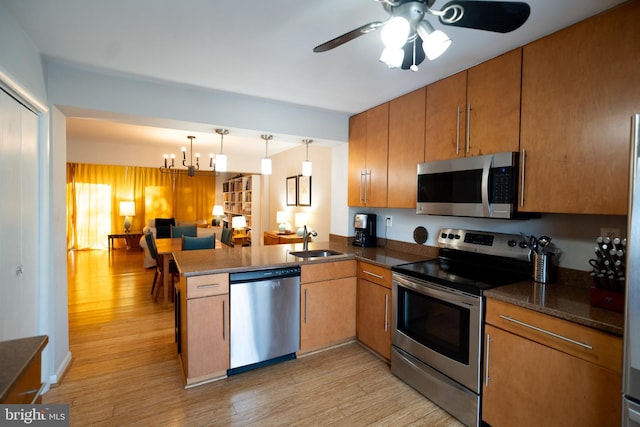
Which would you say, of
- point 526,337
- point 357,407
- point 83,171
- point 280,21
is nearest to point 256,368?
point 357,407

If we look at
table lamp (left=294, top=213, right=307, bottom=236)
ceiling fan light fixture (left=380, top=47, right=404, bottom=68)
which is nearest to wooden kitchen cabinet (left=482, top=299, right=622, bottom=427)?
ceiling fan light fixture (left=380, top=47, right=404, bottom=68)

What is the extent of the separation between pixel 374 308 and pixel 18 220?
8.34ft

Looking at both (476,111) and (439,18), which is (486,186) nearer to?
(476,111)

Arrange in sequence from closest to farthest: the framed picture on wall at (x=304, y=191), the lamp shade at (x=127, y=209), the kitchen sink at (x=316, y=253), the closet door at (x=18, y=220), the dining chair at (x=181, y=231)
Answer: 1. the closet door at (x=18, y=220)
2. the kitchen sink at (x=316, y=253)
3. the framed picture on wall at (x=304, y=191)
4. the dining chair at (x=181, y=231)
5. the lamp shade at (x=127, y=209)

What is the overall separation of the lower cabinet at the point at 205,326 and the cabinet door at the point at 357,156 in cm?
162

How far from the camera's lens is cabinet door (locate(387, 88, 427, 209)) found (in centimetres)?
252

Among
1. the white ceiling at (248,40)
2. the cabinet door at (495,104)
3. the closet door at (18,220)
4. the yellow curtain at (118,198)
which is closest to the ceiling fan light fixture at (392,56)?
the white ceiling at (248,40)

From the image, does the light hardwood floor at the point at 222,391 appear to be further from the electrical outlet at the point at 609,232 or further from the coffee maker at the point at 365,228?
the electrical outlet at the point at 609,232

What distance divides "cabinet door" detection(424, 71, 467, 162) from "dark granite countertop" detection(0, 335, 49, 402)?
8.05 ft

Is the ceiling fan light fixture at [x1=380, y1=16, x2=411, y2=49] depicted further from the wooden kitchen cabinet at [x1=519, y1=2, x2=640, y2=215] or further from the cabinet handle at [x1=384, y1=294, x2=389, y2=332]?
the cabinet handle at [x1=384, y1=294, x2=389, y2=332]

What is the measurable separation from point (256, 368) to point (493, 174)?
2.31 metres

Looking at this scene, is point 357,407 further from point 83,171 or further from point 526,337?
point 83,171

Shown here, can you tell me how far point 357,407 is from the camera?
2.00m

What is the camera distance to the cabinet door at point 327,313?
2.60 meters
